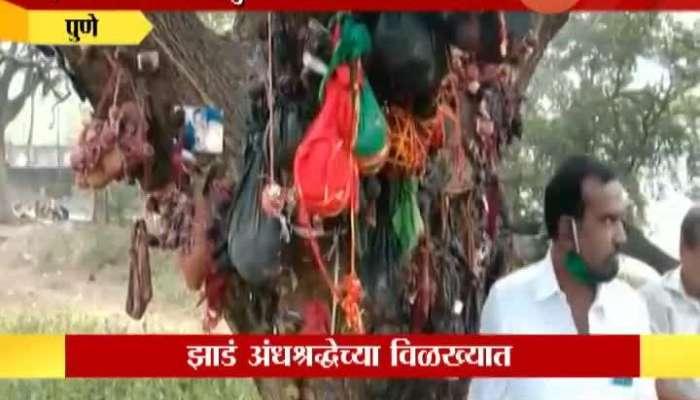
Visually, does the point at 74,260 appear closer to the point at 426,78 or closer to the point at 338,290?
the point at 338,290

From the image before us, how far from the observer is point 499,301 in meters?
3.16

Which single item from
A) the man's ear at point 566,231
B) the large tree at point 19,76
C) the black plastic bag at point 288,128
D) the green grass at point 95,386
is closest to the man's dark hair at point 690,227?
the man's ear at point 566,231

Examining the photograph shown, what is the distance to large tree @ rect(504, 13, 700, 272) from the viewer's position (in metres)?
3.11

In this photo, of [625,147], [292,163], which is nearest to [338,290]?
[292,163]

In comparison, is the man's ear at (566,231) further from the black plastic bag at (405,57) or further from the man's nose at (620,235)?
the black plastic bag at (405,57)

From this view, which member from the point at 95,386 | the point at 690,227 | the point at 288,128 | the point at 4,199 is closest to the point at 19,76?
the point at 4,199

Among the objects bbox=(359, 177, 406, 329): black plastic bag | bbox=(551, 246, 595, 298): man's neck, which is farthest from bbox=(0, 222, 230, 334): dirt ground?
bbox=(551, 246, 595, 298): man's neck

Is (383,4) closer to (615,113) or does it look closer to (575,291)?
(615,113)

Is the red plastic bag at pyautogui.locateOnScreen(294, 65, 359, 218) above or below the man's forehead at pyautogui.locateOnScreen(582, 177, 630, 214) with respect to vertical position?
above

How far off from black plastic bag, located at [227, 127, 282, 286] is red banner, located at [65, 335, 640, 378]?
165mm

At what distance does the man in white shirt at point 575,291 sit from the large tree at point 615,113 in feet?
0.11

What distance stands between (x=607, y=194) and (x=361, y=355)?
2.05ft

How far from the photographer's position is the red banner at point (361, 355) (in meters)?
3.13

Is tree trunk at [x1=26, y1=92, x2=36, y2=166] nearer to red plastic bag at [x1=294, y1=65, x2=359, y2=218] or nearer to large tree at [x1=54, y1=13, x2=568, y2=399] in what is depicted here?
large tree at [x1=54, y1=13, x2=568, y2=399]
